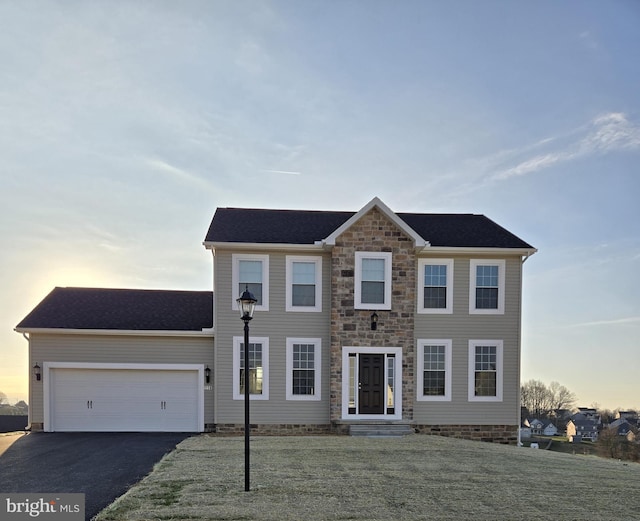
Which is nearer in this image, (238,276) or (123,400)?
(238,276)

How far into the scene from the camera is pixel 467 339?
14828mm

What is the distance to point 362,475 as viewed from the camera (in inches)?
343

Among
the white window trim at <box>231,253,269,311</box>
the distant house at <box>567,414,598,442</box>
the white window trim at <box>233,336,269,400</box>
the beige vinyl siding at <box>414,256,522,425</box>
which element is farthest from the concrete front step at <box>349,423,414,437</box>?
the distant house at <box>567,414,598,442</box>

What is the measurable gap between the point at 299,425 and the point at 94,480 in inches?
274

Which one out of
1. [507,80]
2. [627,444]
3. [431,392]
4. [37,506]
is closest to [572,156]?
[507,80]

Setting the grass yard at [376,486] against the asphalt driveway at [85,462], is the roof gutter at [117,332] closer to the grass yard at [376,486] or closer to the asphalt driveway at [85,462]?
the asphalt driveway at [85,462]

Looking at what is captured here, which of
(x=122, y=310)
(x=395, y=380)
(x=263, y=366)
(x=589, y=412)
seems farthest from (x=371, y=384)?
(x=589, y=412)

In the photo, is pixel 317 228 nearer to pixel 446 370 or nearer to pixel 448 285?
pixel 448 285

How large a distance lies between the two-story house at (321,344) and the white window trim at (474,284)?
0.04m

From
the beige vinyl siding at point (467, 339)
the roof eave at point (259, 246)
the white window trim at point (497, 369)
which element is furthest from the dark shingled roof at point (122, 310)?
the white window trim at point (497, 369)

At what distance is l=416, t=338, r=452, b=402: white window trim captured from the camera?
14.7 metres

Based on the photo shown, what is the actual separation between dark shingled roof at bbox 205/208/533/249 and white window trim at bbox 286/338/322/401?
10.4ft

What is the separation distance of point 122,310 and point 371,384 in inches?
347

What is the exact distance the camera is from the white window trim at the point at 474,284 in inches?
587
